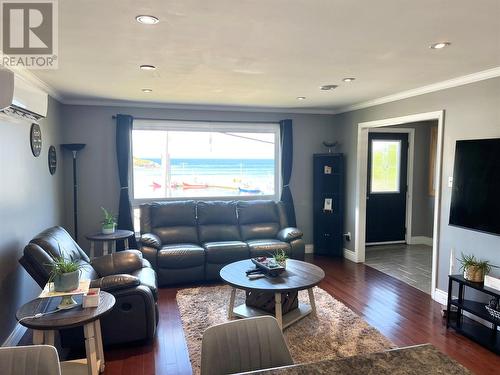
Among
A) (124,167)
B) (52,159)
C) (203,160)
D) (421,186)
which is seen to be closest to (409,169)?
(421,186)

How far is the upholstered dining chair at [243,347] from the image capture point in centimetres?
140

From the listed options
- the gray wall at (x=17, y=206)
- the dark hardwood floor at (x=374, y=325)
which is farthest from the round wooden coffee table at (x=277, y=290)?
the gray wall at (x=17, y=206)

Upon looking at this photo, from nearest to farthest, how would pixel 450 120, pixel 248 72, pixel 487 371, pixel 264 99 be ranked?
1. pixel 487 371
2. pixel 248 72
3. pixel 450 120
4. pixel 264 99

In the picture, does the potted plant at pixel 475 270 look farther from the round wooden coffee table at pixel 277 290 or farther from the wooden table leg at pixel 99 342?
the wooden table leg at pixel 99 342

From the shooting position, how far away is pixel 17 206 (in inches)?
125

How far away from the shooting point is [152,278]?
11.4 feet

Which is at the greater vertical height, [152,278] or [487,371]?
[152,278]

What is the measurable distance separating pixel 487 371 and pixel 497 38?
2.42 metres

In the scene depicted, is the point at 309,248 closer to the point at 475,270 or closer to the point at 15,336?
the point at 475,270

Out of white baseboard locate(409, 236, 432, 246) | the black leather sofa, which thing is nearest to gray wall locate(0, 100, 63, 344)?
the black leather sofa

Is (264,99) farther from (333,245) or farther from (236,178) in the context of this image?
(333,245)

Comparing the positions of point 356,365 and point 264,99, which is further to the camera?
point 264,99

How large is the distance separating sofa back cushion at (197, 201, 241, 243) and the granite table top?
387 centimetres

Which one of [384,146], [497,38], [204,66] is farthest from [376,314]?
[384,146]
